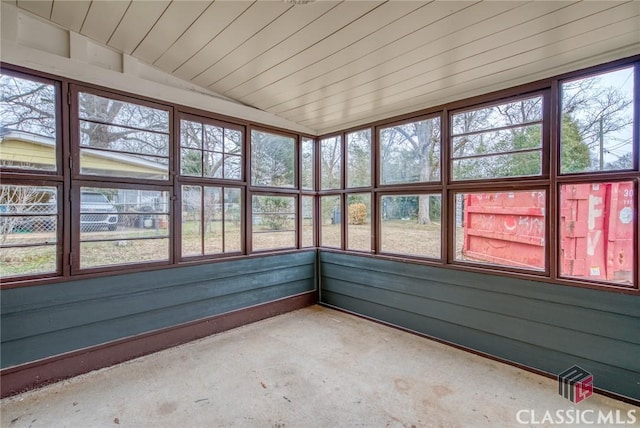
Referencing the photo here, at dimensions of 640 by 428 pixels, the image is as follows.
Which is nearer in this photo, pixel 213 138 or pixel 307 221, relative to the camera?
pixel 213 138

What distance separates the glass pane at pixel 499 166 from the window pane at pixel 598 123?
0.19m

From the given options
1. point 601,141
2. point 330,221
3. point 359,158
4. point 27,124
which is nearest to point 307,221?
point 330,221

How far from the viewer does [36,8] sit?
2010 mm

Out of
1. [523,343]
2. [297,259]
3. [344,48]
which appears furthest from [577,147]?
[297,259]

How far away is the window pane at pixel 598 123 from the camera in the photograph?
2.09 m

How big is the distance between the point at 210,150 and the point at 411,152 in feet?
6.82

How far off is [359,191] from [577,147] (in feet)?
6.64

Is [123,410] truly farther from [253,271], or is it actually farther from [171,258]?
[253,271]

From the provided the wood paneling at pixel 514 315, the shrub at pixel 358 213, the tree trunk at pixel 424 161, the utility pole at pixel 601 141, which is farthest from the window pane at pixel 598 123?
the shrub at pixel 358 213

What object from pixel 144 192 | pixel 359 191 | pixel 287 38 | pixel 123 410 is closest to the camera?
pixel 123 410

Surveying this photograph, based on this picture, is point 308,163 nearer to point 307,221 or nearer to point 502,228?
point 307,221

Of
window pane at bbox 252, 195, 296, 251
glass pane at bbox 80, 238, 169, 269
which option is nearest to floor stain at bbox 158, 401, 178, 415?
glass pane at bbox 80, 238, 169, 269

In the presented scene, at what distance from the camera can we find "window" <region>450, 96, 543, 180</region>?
2469mm

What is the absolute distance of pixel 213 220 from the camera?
3.15 m
